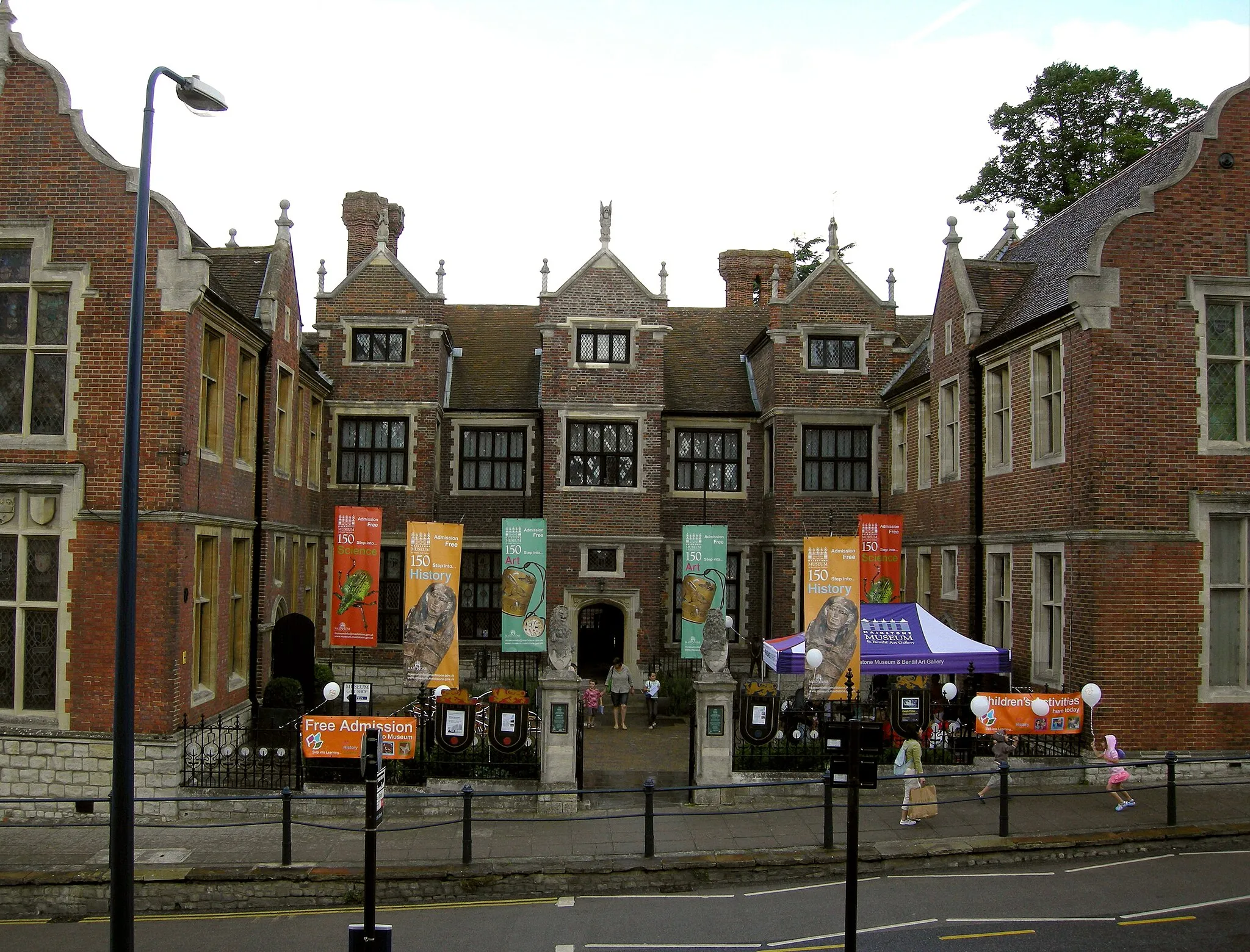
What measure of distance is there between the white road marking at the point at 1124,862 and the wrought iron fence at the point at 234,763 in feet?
34.4

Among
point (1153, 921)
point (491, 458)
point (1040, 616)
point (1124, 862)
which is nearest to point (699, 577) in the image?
point (1040, 616)

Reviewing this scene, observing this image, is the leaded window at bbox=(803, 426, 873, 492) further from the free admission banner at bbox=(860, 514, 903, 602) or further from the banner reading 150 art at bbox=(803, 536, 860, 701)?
the banner reading 150 art at bbox=(803, 536, 860, 701)

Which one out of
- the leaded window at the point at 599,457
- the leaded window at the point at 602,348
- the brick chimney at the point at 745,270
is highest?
the brick chimney at the point at 745,270

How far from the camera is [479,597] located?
26.8 meters

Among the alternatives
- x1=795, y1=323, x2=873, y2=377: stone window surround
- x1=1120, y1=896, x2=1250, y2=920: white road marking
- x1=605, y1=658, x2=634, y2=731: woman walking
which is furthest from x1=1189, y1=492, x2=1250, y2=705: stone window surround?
x1=795, y1=323, x2=873, y2=377: stone window surround

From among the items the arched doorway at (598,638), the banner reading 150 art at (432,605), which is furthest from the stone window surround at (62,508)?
the arched doorway at (598,638)

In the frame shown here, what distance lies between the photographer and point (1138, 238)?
16797 mm

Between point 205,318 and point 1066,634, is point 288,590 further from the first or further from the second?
point 1066,634

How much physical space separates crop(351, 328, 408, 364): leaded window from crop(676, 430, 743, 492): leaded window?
766 centimetres

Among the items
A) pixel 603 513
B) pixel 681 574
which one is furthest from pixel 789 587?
pixel 603 513

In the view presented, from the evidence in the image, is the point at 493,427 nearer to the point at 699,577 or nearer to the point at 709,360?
the point at 709,360

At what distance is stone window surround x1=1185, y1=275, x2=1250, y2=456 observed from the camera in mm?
16703

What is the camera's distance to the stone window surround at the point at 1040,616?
16.9m

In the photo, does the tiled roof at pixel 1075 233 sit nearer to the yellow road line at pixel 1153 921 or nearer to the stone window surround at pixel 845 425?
the stone window surround at pixel 845 425
